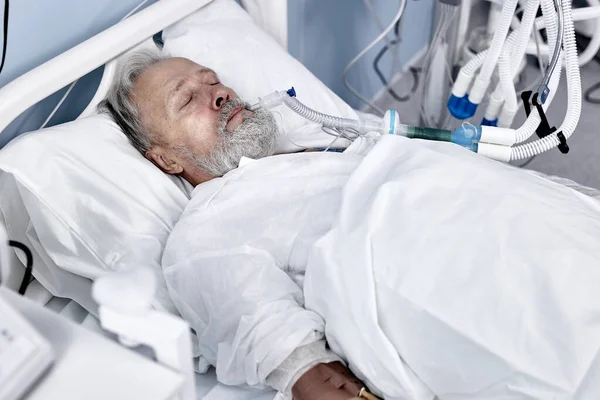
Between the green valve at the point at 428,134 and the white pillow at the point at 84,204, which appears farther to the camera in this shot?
the green valve at the point at 428,134

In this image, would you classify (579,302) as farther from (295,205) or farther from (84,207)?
(84,207)

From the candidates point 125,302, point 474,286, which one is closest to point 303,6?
point 474,286

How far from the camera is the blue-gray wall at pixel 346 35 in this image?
6.48 feet

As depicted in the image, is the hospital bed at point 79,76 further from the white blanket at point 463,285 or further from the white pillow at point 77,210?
the white blanket at point 463,285

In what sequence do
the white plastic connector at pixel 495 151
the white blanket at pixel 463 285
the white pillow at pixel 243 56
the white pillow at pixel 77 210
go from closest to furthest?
the white blanket at pixel 463 285
the white pillow at pixel 77 210
the white plastic connector at pixel 495 151
the white pillow at pixel 243 56

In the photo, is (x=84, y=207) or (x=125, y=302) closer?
(x=125, y=302)

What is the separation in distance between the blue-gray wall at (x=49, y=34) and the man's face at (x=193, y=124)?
5.4 inches

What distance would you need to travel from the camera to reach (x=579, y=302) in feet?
3.04

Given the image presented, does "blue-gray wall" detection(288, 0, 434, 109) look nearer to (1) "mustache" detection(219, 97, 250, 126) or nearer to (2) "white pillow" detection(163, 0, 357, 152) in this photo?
(2) "white pillow" detection(163, 0, 357, 152)

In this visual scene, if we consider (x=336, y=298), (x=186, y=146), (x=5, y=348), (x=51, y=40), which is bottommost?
(x=336, y=298)

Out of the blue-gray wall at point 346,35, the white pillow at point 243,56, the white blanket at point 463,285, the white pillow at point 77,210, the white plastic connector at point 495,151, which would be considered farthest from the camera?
the blue-gray wall at point 346,35

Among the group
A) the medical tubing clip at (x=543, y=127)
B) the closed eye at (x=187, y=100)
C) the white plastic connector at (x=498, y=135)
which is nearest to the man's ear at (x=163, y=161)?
the closed eye at (x=187, y=100)

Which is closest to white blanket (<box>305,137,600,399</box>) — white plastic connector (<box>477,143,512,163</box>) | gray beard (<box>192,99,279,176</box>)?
white plastic connector (<box>477,143,512,163</box>)

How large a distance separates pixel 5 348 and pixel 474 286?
0.67 m
